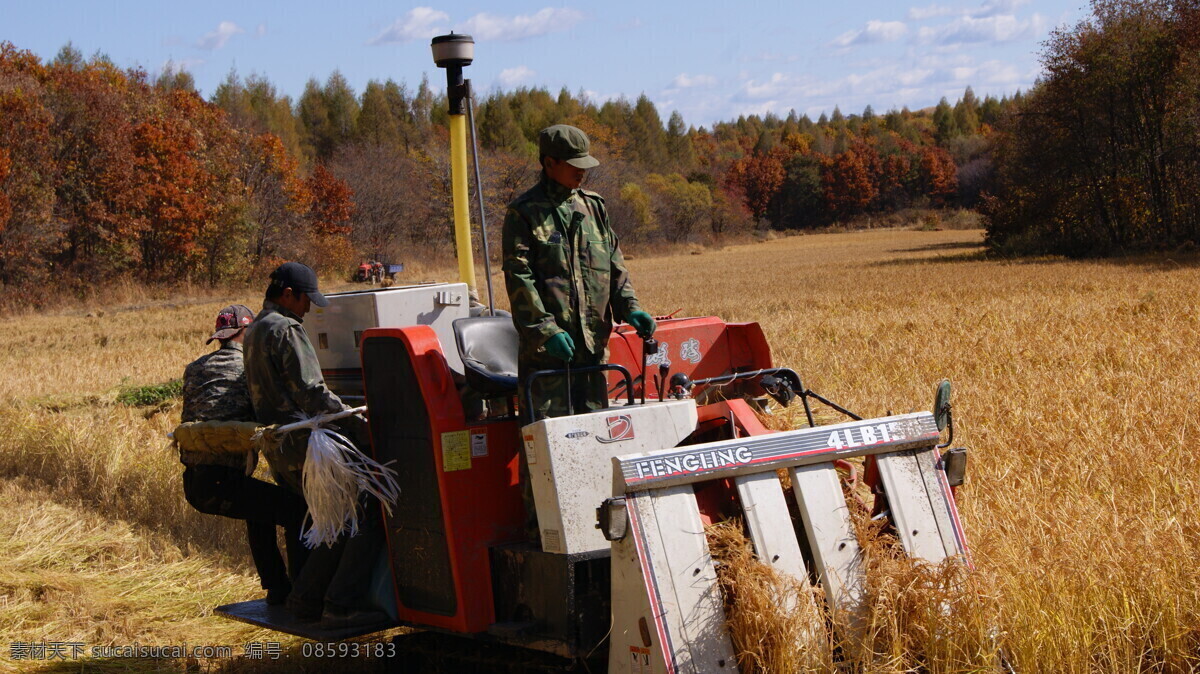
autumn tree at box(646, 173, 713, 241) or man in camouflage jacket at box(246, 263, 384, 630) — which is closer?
man in camouflage jacket at box(246, 263, 384, 630)

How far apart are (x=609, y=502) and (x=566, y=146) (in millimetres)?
1698

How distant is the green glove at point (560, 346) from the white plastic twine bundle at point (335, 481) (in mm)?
978

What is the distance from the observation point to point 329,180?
64.4 meters

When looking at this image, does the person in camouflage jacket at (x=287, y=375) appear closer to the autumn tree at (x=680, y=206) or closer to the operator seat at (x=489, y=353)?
the operator seat at (x=489, y=353)

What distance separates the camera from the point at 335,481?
197 inches

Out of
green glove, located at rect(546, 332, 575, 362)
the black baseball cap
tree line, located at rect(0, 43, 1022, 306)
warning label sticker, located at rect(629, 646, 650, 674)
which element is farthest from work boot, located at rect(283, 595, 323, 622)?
tree line, located at rect(0, 43, 1022, 306)

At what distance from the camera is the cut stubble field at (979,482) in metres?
4.36

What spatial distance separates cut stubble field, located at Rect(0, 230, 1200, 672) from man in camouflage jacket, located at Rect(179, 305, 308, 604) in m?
0.47

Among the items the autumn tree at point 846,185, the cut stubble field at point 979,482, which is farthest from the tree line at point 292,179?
the cut stubble field at point 979,482

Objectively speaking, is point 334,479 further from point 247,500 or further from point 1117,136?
point 1117,136

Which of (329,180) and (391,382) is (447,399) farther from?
(329,180)

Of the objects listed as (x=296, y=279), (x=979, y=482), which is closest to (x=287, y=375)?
(x=296, y=279)

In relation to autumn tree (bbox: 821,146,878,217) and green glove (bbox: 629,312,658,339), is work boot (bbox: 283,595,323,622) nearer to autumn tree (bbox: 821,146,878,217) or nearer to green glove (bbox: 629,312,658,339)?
green glove (bbox: 629,312,658,339)

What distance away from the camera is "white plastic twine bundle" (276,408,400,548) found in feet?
16.4
